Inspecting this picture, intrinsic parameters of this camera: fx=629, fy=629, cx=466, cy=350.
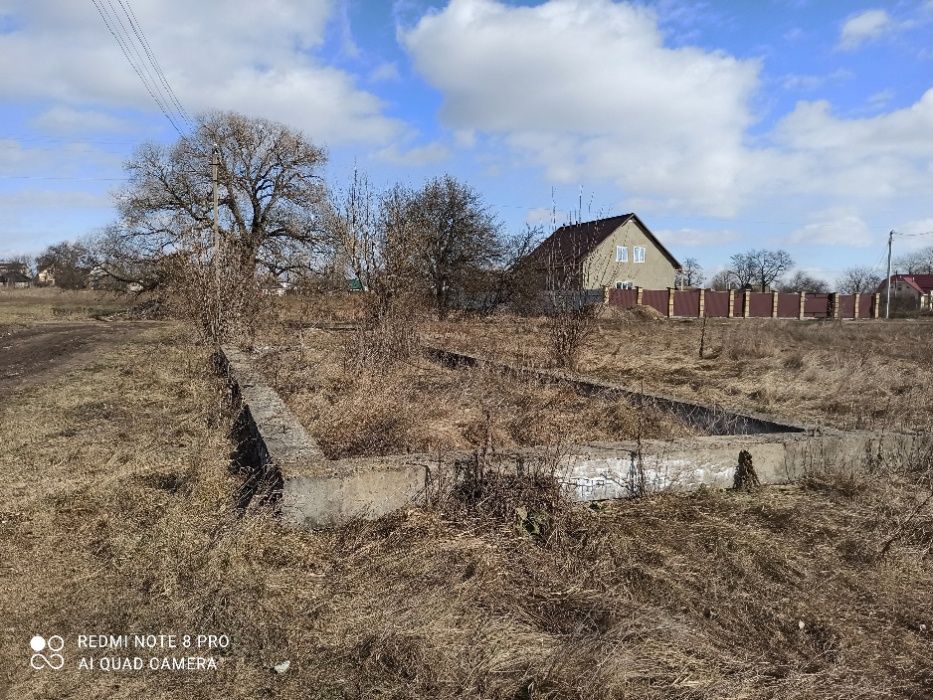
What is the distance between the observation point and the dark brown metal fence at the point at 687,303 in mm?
38375

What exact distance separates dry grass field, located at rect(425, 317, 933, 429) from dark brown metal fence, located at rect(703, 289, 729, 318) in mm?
22893

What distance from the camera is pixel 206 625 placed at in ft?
7.98

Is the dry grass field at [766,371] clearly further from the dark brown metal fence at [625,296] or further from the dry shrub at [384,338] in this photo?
the dark brown metal fence at [625,296]

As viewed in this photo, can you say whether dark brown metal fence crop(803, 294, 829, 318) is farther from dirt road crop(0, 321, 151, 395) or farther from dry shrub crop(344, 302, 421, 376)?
dirt road crop(0, 321, 151, 395)

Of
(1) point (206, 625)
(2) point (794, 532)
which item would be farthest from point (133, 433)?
(2) point (794, 532)

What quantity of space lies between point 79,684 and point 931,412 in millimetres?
7974

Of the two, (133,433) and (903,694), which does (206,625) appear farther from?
(133,433)

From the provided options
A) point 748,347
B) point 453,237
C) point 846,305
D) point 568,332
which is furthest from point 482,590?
point 846,305

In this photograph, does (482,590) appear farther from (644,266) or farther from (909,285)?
(909,285)

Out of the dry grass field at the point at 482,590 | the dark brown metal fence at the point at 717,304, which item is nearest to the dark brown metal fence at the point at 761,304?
the dark brown metal fence at the point at 717,304

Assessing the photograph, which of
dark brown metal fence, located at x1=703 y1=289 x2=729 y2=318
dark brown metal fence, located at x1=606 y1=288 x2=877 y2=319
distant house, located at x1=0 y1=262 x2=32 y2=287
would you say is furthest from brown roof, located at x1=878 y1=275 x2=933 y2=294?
distant house, located at x1=0 y1=262 x2=32 y2=287

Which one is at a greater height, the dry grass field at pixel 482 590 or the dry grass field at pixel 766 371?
the dry grass field at pixel 766 371

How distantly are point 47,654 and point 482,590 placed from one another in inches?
65.1

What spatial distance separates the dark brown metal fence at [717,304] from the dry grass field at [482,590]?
37.8 metres
